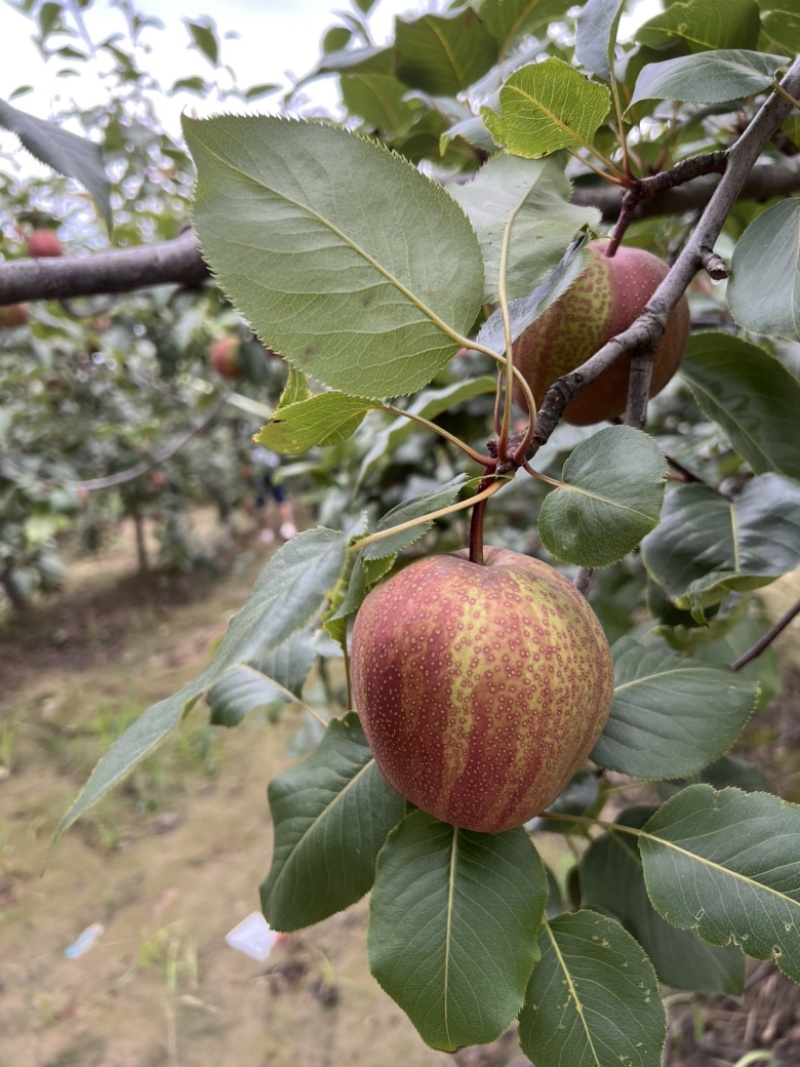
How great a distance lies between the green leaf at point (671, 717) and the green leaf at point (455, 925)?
0.10 meters

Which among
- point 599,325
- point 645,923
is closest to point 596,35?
point 599,325

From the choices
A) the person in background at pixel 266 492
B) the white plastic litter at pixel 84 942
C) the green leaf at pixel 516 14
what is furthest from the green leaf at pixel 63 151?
the person in background at pixel 266 492

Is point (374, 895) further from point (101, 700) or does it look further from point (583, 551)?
point (101, 700)

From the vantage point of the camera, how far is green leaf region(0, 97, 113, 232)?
2.39 feet

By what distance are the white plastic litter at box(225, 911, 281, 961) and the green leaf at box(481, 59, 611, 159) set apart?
5.87 feet

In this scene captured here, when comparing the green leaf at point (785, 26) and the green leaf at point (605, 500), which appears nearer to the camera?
the green leaf at point (605, 500)

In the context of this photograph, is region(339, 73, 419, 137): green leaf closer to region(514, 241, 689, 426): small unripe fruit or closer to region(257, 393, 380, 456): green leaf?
region(514, 241, 689, 426): small unripe fruit

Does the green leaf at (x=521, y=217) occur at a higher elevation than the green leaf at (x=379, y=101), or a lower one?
lower

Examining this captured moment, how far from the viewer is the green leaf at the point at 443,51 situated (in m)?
0.74

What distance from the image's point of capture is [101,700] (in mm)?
3170

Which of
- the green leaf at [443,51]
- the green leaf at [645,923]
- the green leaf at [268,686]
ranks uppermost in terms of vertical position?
the green leaf at [443,51]

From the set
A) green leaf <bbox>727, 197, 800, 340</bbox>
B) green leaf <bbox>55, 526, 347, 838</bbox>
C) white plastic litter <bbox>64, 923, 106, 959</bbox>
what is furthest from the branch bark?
white plastic litter <bbox>64, 923, 106, 959</bbox>

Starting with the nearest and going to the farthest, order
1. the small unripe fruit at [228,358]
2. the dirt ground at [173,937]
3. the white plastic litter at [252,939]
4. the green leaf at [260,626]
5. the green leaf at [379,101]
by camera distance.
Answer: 1. the green leaf at [260,626]
2. the green leaf at [379,101]
3. the dirt ground at [173,937]
4. the white plastic litter at [252,939]
5. the small unripe fruit at [228,358]

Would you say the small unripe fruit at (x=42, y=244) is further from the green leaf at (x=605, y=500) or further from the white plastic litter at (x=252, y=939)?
the green leaf at (x=605, y=500)
